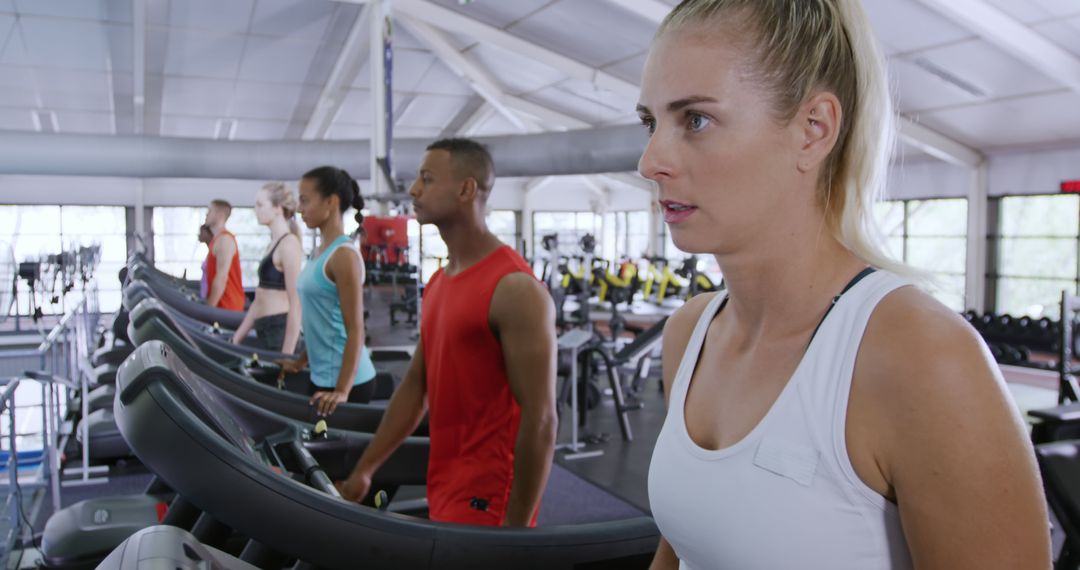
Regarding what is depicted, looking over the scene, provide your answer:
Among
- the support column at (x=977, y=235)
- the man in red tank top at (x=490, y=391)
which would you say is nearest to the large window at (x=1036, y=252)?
the support column at (x=977, y=235)

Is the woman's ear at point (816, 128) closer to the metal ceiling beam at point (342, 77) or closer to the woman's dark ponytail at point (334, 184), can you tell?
the woman's dark ponytail at point (334, 184)

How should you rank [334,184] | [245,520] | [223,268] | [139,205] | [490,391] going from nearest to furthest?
[245,520]
[490,391]
[334,184]
[223,268]
[139,205]

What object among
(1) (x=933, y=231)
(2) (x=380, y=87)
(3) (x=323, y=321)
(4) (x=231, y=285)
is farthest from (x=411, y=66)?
(3) (x=323, y=321)

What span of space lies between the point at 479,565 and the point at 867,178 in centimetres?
107

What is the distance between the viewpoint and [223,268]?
5363 mm

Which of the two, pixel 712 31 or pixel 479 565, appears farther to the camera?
pixel 479 565

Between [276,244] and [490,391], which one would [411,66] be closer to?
[276,244]

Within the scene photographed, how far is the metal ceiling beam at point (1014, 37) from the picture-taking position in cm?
661

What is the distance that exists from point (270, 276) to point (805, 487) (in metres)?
3.85

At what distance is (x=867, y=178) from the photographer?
80 cm

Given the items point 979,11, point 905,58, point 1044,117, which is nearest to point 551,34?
point 905,58

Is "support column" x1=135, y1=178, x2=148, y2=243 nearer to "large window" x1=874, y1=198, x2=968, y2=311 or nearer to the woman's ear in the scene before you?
"large window" x1=874, y1=198, x2=968, y2=311

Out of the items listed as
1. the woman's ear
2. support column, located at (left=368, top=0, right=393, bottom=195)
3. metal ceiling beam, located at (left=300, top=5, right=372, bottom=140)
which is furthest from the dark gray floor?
metal ceiling beam, located at (left=300, top=5, right=372, bottom=140)

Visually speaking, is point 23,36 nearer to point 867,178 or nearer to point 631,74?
point 631,74
